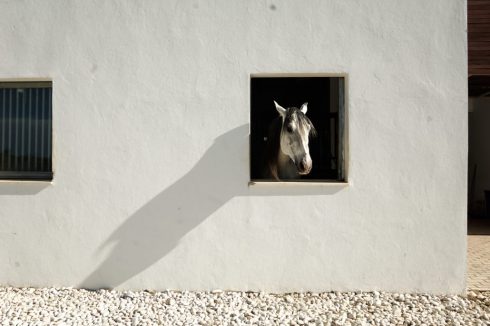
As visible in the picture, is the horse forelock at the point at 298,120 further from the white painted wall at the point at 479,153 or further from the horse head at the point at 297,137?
the white painted wall at the point at 479,153

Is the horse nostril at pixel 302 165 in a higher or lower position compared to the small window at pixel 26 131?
lower

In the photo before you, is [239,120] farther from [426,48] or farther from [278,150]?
[426,48]

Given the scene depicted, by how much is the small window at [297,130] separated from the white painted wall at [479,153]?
554 centimetres

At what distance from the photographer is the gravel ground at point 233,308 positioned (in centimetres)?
356

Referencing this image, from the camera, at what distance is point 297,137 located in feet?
12.7

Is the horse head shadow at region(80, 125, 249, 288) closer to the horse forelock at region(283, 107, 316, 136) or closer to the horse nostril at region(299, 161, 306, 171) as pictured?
the horse forelock at region(283, 107, 316, 136)

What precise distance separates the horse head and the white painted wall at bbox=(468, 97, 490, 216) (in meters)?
8.01

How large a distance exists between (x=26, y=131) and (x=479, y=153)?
1050cm

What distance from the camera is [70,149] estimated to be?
4.27 metres

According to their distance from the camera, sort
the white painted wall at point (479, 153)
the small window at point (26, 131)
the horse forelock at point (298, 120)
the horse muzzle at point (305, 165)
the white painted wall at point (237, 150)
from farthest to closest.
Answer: the white painted wall at point (479, 153), the small window at point (26, 131), the white painted wall at point (237, 150), the horse forelock at point (298, 120), the horse muzzle at point (305, 165)

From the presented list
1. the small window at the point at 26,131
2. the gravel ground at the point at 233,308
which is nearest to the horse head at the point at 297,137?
the gravel ground at the point at 233,308

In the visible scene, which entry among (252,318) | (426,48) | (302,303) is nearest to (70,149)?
(252,318)

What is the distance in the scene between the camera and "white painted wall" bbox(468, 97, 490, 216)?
9.82 metres

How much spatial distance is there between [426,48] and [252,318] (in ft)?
11.0
